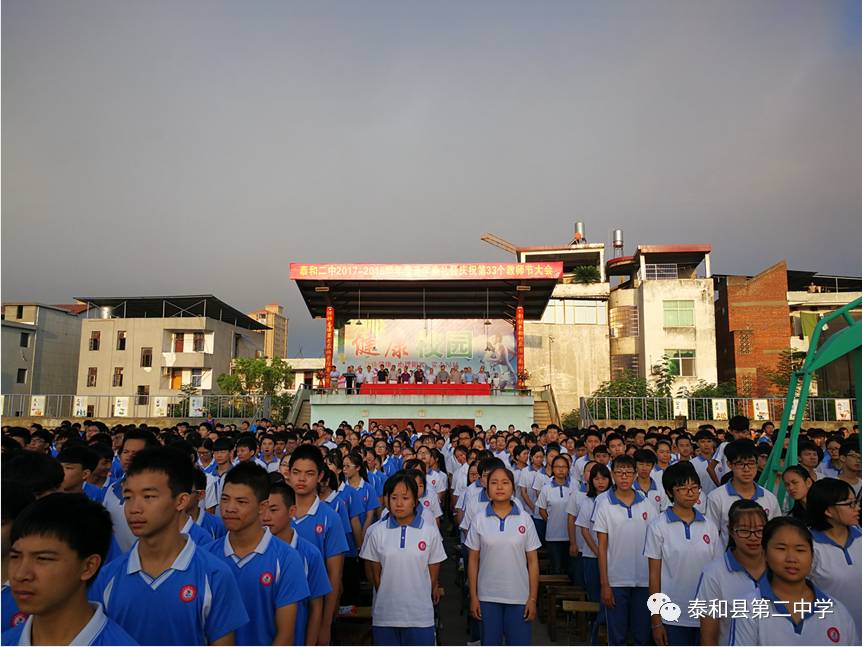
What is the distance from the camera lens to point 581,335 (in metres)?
32.4

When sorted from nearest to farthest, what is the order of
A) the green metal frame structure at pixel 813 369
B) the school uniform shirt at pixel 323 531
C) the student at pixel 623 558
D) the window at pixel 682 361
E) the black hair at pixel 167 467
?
1. the black hair at pixel 167 467
2. the school uniform shirt at pixel 323 531
3. the student at pixel 623 558
4. the green metal frame structure at pixel 813 369
5. the window at pixel 682 361

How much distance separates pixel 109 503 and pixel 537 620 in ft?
13.9

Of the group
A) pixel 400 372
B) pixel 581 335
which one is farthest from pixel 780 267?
pixel 400 372

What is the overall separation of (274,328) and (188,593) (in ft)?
163

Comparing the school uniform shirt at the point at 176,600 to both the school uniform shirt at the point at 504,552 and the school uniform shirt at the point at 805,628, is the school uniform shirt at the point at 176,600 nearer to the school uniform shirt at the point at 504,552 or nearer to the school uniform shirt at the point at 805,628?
the school uniform shirt at the point at 504,552

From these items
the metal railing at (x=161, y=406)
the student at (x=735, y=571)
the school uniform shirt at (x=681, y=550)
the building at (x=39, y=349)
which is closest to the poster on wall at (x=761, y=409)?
the metal railing at (x=161, y=406)

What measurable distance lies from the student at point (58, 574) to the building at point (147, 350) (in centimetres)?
3530

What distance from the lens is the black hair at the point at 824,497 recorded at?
12.0 ft

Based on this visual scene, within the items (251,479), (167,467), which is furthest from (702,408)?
(167,467)

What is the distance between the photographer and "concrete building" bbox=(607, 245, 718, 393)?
1197 inches

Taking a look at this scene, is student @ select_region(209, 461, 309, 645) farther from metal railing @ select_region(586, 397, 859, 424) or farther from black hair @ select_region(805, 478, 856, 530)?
metal railing @ select_region(586, 397, 859, 424)

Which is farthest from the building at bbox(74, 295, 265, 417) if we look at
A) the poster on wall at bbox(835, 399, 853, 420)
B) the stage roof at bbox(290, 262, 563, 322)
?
Answer: the poster on wall at bbox(835, 399, 853, 420)

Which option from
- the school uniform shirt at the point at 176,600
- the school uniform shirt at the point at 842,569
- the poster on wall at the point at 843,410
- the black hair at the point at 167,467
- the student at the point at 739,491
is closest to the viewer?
the school uniform shirt at the point at 176,600

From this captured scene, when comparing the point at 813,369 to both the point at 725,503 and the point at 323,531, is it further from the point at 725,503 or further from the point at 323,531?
the point at 323,531
